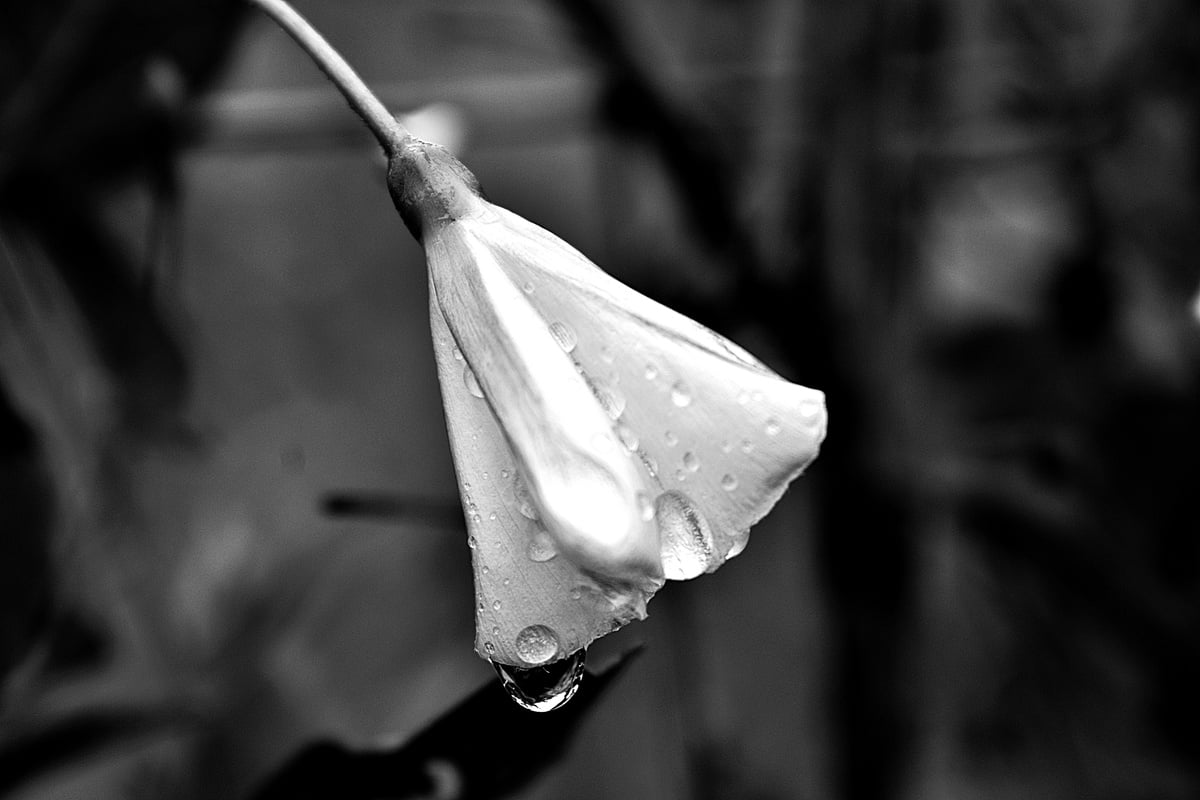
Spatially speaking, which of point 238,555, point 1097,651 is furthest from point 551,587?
point 1097,651

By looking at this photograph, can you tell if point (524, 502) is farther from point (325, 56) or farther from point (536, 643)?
point (325, 56)

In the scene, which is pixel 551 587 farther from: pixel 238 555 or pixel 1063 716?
pixel 1063 716

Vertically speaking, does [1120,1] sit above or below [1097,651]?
above

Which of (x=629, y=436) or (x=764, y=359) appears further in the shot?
(x=764, y=359)

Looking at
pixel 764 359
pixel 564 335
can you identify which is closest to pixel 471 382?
pixel 564 335

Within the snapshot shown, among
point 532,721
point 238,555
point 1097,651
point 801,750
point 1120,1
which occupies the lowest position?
point 801,750

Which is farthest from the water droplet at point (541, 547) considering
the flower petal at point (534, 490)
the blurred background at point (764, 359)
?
the blurred background at point (764, 359)

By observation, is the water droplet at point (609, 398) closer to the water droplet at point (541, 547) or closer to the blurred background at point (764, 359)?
the water droplet at point (541, 547)
